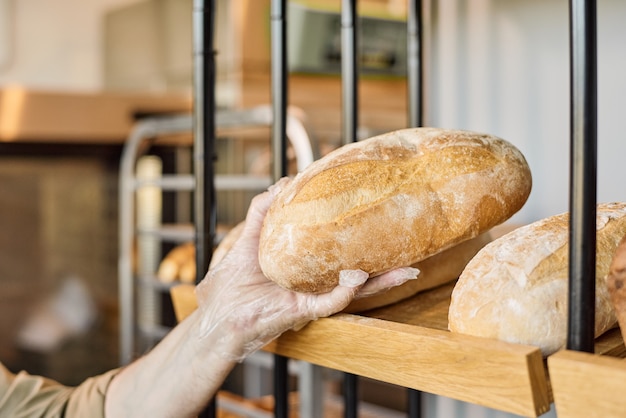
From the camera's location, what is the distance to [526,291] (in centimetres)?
56

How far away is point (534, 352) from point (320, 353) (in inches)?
9.5

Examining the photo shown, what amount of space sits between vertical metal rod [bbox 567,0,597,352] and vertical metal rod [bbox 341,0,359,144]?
1.47 ft

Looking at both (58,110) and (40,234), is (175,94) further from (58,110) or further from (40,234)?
(40,234)

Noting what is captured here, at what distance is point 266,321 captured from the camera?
0.73 metres

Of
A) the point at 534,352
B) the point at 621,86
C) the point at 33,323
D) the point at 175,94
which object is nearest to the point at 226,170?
the point at 175,94

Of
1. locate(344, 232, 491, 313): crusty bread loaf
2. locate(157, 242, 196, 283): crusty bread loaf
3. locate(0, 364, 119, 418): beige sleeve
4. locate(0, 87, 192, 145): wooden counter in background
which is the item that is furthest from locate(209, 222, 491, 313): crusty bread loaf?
locate(0, 87, 192, 145): wooden counter in background

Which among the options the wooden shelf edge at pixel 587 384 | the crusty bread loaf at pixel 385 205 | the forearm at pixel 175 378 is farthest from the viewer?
the forearm at pixel 175 378

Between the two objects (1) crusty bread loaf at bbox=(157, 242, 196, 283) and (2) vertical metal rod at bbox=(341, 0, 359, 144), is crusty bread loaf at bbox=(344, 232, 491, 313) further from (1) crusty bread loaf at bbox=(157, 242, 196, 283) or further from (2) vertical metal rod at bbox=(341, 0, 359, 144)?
(1) crusty bread loaf at bbox=(157, 242, 196, 283)

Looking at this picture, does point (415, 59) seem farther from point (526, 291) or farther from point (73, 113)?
point (73, 113)

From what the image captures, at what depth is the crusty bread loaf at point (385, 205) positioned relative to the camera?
0.62 meters

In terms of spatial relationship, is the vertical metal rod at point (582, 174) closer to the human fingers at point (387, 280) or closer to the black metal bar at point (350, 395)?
the human fingers at point (387, 280)

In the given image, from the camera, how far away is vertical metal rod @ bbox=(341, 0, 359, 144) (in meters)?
0.94

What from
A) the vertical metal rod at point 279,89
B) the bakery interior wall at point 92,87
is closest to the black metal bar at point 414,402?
the vertical metal rod at point 279,89

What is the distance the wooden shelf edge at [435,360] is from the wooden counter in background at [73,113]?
2102 mm
